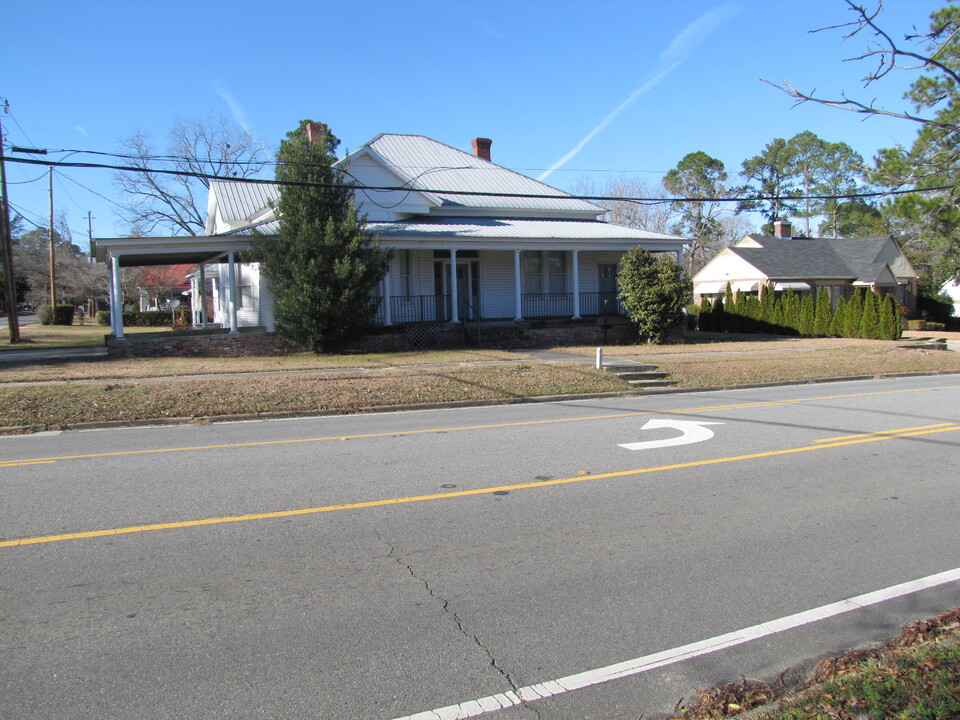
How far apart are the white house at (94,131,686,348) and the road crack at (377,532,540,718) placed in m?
18.8

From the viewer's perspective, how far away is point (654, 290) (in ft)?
81.3

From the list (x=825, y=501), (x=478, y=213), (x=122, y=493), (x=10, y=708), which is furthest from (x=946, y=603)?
(x=478, y=213)

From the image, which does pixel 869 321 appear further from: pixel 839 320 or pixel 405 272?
pixel 405 272

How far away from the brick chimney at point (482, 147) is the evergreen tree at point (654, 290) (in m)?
13.4

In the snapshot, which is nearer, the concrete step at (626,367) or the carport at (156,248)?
the concrete step at (626,367)

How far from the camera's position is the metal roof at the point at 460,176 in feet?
98.3

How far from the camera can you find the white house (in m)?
24.9

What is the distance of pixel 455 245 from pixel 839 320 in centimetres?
1758

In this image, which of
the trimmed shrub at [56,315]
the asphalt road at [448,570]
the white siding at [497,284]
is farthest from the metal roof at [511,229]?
the trimmed shrub at [56,315]

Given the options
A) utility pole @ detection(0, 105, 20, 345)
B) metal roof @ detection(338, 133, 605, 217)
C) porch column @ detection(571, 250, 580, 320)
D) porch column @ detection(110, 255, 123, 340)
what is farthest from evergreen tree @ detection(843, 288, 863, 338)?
utility pole @ detection(0, 105, 20, 345)

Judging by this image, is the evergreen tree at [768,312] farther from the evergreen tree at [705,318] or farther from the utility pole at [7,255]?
the utility pole at [7,255]

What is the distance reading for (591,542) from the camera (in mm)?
5578

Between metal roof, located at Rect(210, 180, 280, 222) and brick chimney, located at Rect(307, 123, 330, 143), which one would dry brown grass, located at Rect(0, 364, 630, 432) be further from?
metal roof, located at Rect(210, 180, 280, 222)

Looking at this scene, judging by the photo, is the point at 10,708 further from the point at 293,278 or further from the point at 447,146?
the point at 447,146
